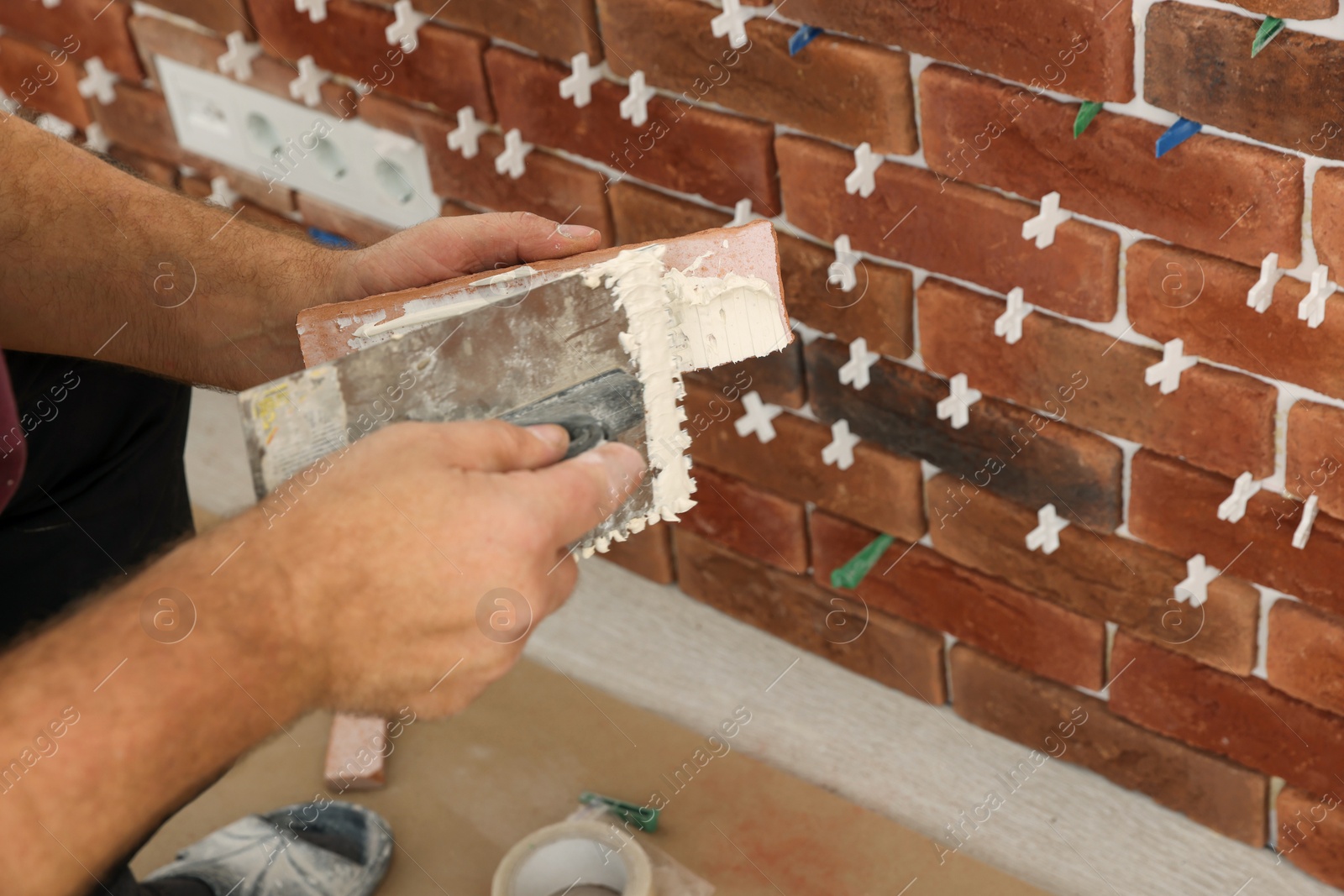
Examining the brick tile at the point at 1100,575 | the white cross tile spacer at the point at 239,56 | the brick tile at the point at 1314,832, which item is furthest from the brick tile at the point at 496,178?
the brick tile at the point at 1314,832

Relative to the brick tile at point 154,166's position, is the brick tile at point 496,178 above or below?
above

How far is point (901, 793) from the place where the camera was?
1.79 meters

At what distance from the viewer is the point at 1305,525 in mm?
1349

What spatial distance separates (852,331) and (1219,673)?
561 millimetres

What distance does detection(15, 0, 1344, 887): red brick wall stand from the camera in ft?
4.10

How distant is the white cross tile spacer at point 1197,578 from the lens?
1.47 meters

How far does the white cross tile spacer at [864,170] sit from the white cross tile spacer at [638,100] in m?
0.27

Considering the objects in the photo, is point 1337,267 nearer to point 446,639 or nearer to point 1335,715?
point 1335,715

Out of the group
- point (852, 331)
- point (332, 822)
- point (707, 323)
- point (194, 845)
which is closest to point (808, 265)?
point (852, 331)

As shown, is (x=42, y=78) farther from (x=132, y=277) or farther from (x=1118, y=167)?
(x=1118, y=167)

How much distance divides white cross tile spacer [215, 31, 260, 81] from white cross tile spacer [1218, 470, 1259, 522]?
4.76 ft

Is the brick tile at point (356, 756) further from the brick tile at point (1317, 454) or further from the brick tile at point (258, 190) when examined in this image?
the brick tile at point (1317, 454)

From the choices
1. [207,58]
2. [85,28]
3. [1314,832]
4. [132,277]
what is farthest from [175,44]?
[1314,832]

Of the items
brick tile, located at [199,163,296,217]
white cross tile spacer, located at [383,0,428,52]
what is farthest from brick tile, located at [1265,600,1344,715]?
brick tile, located at [199,163,296,217]
